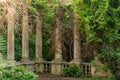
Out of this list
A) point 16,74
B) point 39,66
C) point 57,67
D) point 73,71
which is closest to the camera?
point 16,74

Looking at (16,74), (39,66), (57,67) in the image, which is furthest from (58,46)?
(16,74)

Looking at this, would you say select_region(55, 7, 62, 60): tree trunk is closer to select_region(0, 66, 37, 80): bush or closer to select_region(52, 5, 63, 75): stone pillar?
select_region(52, 5, 63, 75): stone pillar

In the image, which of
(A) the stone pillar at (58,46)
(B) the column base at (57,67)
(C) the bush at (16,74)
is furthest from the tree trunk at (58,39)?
(C) the bush at (16,74)

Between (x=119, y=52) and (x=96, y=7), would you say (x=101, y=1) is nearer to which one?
(x=96, y=7)

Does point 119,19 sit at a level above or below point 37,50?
above

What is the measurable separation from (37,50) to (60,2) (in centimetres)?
530

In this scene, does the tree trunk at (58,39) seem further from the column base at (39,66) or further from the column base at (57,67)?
the column base at (39,66)

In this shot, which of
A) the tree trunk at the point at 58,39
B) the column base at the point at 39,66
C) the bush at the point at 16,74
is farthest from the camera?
the column base at the point at 39,66

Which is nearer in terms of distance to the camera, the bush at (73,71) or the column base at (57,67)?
the bush at (73,71)

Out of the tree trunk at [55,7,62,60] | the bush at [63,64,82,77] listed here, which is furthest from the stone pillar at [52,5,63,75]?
the bush at [63,64,82,77]

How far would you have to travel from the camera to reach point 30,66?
31.3m

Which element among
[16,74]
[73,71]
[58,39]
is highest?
[58,39]

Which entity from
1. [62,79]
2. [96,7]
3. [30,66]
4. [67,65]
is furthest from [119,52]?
[30,66]

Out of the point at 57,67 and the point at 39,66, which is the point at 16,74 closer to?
the point at 57,67
